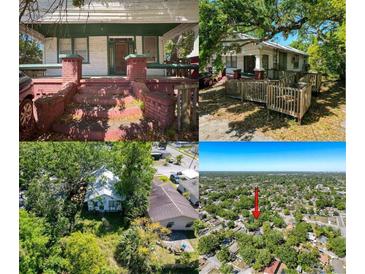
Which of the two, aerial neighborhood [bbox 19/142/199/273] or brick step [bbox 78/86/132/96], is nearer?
brick step [bbox 78/86/132/96]

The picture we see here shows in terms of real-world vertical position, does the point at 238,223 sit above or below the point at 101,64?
below

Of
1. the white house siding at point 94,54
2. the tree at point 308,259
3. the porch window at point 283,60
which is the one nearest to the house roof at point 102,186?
the white house siding at point 94,54

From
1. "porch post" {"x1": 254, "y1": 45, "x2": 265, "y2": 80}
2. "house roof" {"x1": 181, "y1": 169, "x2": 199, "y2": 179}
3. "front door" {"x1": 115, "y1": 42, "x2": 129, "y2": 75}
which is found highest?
"front door" {"x1": 115, "y1": 42, "x2": 129, "y2": 75}

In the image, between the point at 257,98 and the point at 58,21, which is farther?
the point at 257,98

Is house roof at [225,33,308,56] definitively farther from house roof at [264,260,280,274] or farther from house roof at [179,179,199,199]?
house roof at [264,260,280,274]

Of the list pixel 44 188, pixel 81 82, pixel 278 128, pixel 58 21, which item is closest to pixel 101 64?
pixel 81 82

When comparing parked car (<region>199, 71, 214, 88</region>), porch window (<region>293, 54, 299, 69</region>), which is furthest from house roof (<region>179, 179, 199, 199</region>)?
porch window (<region>293, 54, 299, 69</region>)

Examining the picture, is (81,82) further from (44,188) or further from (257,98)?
(257,98)
